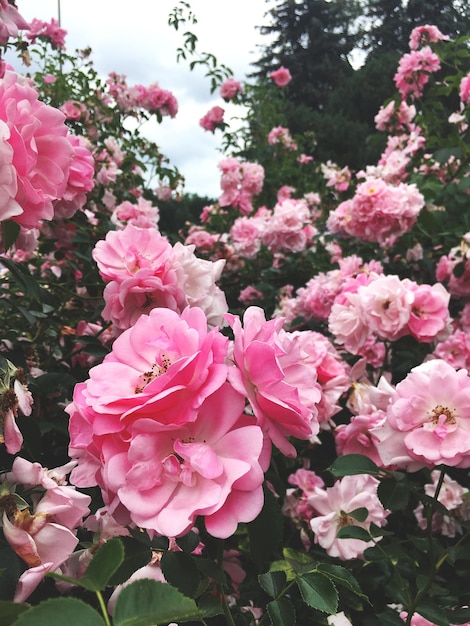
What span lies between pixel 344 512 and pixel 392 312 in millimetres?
440

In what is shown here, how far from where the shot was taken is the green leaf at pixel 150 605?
0.26 m

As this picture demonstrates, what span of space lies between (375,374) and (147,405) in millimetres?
1147

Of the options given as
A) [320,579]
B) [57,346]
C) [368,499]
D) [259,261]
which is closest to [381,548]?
[368,499]

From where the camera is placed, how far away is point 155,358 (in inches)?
23.0

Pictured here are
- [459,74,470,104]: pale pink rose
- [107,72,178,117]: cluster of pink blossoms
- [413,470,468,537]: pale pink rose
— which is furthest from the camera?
[107,72,178,117]: cluster of pink blossoms

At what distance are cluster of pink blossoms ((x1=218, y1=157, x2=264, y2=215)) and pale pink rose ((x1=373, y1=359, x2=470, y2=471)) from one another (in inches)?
92.5

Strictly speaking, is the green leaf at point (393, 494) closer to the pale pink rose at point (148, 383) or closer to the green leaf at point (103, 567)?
the pale pink rose at point (148, 383)

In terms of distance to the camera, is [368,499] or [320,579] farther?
[368,499]

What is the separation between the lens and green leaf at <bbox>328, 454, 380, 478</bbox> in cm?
82

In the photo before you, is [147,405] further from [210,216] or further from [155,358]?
[210,216]

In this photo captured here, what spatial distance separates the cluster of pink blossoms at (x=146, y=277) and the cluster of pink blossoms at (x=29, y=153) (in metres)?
0.13

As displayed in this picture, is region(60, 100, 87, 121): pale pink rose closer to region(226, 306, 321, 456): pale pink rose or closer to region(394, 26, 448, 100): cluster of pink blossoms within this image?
region(394, 26, 448, 100): cluster of pink blossoms

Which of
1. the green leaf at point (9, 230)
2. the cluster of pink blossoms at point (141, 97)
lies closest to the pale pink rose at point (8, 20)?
the green leaf at point (9, 230)

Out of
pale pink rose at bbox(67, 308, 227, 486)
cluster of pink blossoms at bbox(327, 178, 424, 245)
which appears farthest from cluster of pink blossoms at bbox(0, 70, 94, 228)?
cluster of pink blossoms at bbox(327, 178, 424, 245)
